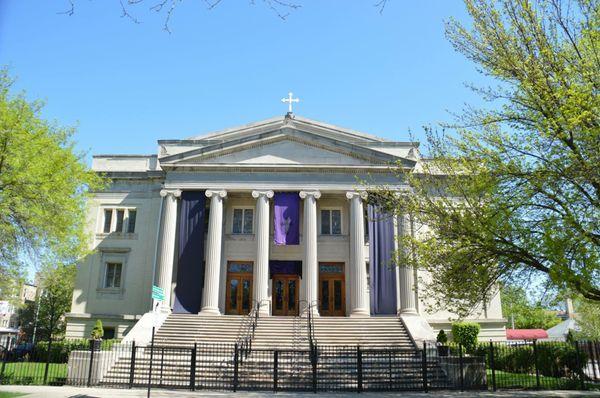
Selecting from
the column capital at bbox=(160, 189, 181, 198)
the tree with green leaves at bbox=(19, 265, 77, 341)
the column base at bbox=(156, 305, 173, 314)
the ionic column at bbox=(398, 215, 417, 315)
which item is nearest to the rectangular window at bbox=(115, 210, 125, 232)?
the column capital at bbox=(160, 189, 181, 198)

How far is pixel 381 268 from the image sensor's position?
2850 centimetres

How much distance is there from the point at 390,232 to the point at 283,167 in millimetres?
7561

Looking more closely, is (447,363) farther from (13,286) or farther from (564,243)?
(13,286)

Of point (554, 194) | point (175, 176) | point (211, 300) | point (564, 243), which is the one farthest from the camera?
point (175, 176)

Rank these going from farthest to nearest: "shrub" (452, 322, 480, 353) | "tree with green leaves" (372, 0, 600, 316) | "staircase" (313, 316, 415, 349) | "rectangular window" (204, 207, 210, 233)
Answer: "rectangular window" (204, 207, 210, 233)
"shrub" (452, 322, 480, 353)
"staircase" (313, 316, 415, 349)
"tree with green leaves" (372, 0, 600, 316)

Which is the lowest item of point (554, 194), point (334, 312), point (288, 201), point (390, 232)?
point (334, 312)

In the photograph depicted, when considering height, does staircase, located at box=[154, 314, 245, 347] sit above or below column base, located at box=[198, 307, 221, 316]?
below

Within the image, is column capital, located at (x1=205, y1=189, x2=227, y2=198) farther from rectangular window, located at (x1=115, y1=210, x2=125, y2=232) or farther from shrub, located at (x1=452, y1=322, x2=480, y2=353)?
shrub, located at (x1=452, y1=322, x2=480, y2=353)

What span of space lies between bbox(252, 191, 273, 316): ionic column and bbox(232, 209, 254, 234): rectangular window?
6.62ft

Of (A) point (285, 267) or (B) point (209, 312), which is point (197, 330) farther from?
(A) point (285, 267)

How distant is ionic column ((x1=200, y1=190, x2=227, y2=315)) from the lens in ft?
93.6

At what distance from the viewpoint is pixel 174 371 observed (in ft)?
61.0

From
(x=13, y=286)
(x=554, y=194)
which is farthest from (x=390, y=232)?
(x=13, y=286)

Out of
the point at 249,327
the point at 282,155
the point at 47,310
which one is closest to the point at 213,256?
the point at 249,327
